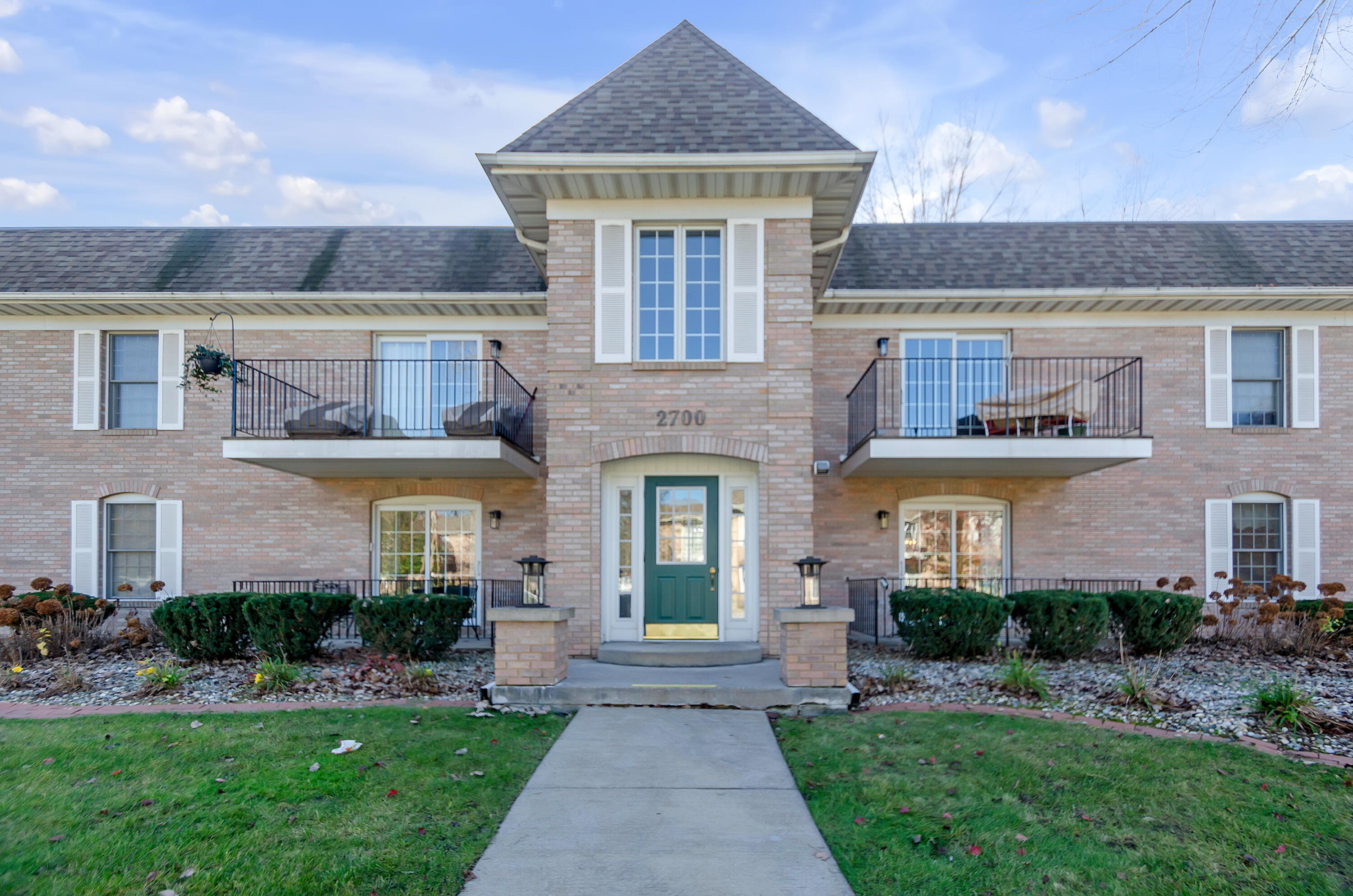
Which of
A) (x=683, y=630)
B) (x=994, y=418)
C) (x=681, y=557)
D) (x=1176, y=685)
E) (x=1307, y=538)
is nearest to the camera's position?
(x=1176, y=685)

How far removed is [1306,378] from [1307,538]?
8.51 feet

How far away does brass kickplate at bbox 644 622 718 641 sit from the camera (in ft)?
33.3

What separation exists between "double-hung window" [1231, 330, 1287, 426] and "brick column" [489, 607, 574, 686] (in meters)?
11.9

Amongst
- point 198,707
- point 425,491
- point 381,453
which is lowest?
point 198,707

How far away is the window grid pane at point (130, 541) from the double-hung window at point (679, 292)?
A: 30.8 ft

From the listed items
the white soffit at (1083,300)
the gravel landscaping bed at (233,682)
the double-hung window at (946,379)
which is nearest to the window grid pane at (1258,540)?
the white soffit at (1083,300)

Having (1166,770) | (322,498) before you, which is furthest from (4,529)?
(1166,770)

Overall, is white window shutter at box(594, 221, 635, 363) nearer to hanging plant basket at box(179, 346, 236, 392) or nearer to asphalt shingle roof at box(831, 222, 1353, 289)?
asphalt shingle roof at box(831, 222, 1353, 289)

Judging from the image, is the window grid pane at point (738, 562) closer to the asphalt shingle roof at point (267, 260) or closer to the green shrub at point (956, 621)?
the green shrub at point (956, 621)

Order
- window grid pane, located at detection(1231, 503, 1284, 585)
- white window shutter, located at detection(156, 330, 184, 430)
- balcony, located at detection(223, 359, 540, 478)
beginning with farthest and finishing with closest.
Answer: white window shutter, located at detection(156, 330, 184, 430)
window grid pane, located at detection(1231, 503, 1284, 585)
balcony, located at detection(223, 359, 540, 478)

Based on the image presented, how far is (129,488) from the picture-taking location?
43.0 ft

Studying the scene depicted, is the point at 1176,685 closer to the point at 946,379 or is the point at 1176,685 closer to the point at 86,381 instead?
the point at 946,379

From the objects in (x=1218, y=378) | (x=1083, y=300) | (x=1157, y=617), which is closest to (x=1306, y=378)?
(x=1218, y=378)

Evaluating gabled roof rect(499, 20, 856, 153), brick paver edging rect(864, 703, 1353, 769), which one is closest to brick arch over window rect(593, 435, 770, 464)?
brick paver edging rect(864, 703, 1353, 769)
